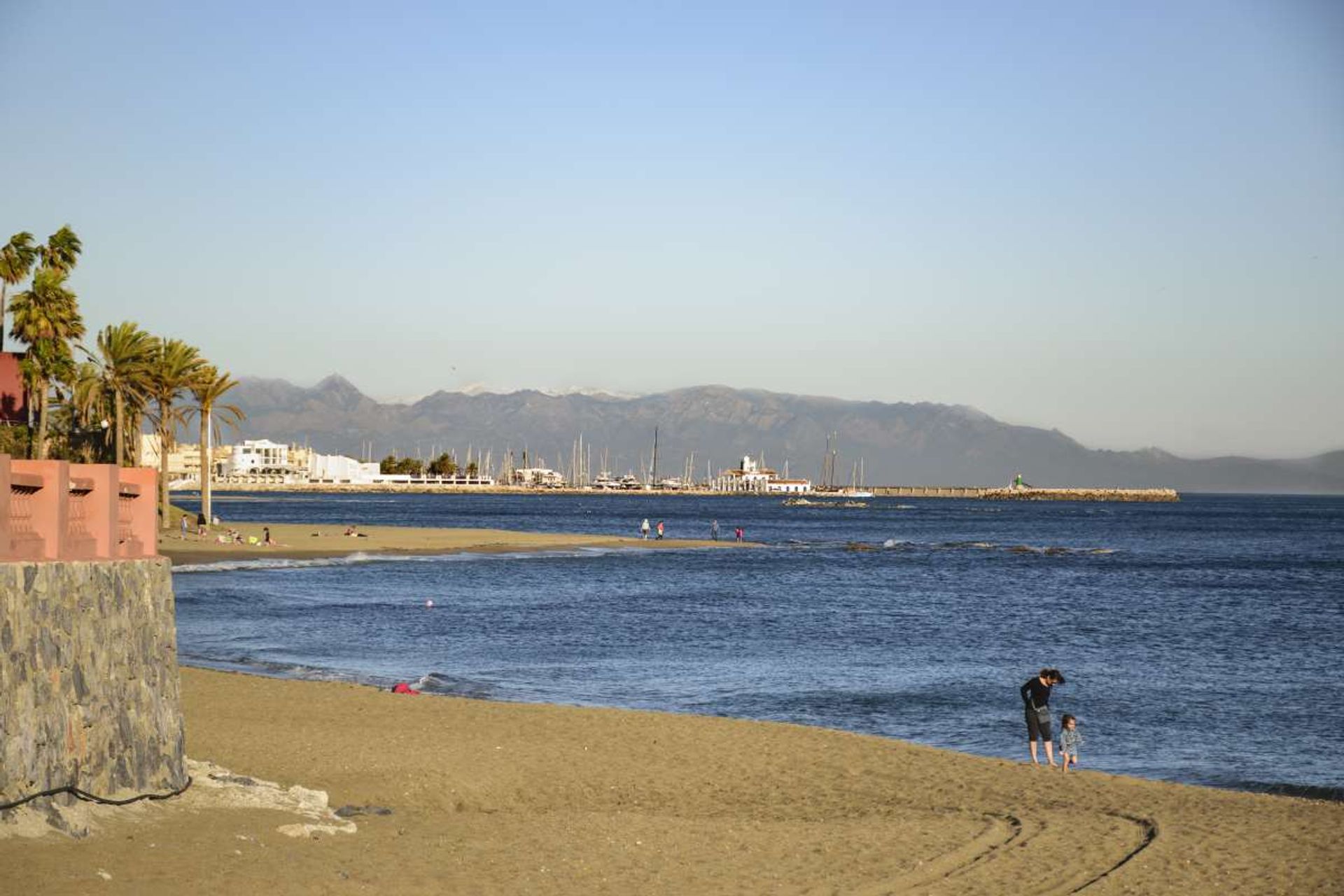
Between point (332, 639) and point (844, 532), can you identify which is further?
point (844, 532)

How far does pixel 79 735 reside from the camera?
13.1 meters

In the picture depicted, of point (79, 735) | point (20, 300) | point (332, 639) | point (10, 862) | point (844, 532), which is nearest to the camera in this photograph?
point (10, 862)

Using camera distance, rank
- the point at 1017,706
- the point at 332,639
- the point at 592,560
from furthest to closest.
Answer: the point at 592,560 < the point at 332,639 < the point at 1017,706

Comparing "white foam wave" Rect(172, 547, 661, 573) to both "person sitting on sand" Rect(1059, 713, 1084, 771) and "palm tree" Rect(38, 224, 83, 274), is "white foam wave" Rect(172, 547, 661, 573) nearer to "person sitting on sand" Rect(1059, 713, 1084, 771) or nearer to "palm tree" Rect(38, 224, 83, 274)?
"palm tree" Rect(38, 224, 83, 274)

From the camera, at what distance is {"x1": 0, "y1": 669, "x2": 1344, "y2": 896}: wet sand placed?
43.4 feet

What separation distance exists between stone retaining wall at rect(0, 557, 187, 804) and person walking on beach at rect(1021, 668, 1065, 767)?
1269cm

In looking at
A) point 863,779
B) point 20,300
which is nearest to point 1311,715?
point 863,779

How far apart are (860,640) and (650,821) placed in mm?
24116

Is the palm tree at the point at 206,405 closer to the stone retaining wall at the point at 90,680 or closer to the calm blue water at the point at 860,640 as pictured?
the calm blue water at the point at 860,640

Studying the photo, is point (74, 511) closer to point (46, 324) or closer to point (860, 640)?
point (860, 640)

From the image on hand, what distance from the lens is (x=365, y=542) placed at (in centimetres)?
8131

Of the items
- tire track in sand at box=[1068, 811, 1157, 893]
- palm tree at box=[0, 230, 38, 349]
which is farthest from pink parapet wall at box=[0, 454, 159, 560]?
palm tree at box=[0, 230, 38, 349]

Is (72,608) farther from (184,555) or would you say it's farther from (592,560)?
(592,560)

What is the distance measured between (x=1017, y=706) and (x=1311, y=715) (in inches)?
237
